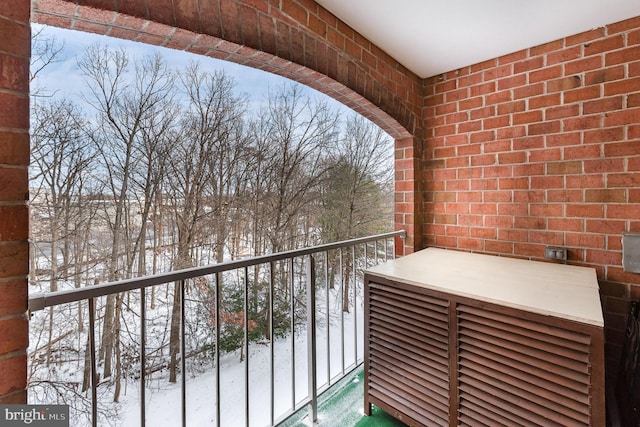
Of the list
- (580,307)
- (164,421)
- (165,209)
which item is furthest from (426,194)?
(164,421)

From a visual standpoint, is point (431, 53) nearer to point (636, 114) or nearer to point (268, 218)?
point (636, 114)

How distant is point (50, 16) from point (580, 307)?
253cm

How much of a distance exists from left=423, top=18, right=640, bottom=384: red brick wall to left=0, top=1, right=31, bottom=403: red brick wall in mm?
2853

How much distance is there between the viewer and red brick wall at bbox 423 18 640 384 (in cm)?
196

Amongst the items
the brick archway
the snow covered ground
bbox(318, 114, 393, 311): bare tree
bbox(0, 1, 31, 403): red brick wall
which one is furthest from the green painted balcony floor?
bbox(318, 114, 393, 311): bare tree

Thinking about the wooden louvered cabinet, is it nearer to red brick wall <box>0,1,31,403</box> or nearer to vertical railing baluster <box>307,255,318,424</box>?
vertical railing baluster <box>307,255,318,424</box>

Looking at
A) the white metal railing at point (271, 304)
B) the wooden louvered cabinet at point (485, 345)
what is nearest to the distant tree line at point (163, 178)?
the white metal railing at point (271, 304)

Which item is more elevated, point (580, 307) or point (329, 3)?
point (329, 3)

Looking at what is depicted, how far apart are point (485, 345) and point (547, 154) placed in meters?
1.66

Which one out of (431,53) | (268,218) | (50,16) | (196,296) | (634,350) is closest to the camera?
(50,16)

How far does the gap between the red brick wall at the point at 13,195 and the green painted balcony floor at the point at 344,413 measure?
1.53 meters

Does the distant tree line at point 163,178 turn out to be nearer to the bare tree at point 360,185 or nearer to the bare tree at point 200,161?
the bare tree at point 200,161

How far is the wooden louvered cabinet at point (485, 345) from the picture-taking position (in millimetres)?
1213

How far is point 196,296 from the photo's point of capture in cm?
289
